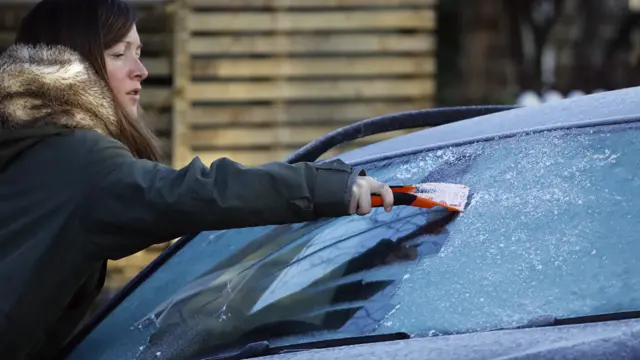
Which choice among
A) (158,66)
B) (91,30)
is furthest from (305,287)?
(158,66)

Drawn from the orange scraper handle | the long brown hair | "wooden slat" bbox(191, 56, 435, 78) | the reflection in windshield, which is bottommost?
"wooden slat" bbox(191, 56, 435, 78)

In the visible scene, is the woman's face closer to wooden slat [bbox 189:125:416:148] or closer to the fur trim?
the fur trim

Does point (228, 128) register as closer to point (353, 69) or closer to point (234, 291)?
point (353, 69)

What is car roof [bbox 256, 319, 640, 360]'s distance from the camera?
1668 millimetres

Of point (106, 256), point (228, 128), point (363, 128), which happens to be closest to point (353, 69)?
point (228, 128)

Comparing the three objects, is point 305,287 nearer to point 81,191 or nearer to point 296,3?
point 81,191

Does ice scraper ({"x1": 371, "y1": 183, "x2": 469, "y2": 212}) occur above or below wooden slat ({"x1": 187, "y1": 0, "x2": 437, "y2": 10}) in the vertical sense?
above

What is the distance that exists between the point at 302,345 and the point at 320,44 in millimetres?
6412

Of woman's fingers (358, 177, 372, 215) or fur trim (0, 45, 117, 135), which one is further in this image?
fur trim (0, 45, 117, 135)

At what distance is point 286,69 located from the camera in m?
8.27

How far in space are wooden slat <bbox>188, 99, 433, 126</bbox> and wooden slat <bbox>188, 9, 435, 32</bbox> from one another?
51cm

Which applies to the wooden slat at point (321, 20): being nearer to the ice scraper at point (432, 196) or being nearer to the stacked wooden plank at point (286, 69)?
the stacked wooden plank at point (286, 69)

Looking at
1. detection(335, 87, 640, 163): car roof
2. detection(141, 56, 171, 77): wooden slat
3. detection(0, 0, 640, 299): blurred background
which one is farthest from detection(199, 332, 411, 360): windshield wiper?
detection(141, 56, 171, 77): wooden slat

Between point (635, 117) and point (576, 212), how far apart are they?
237 mm
